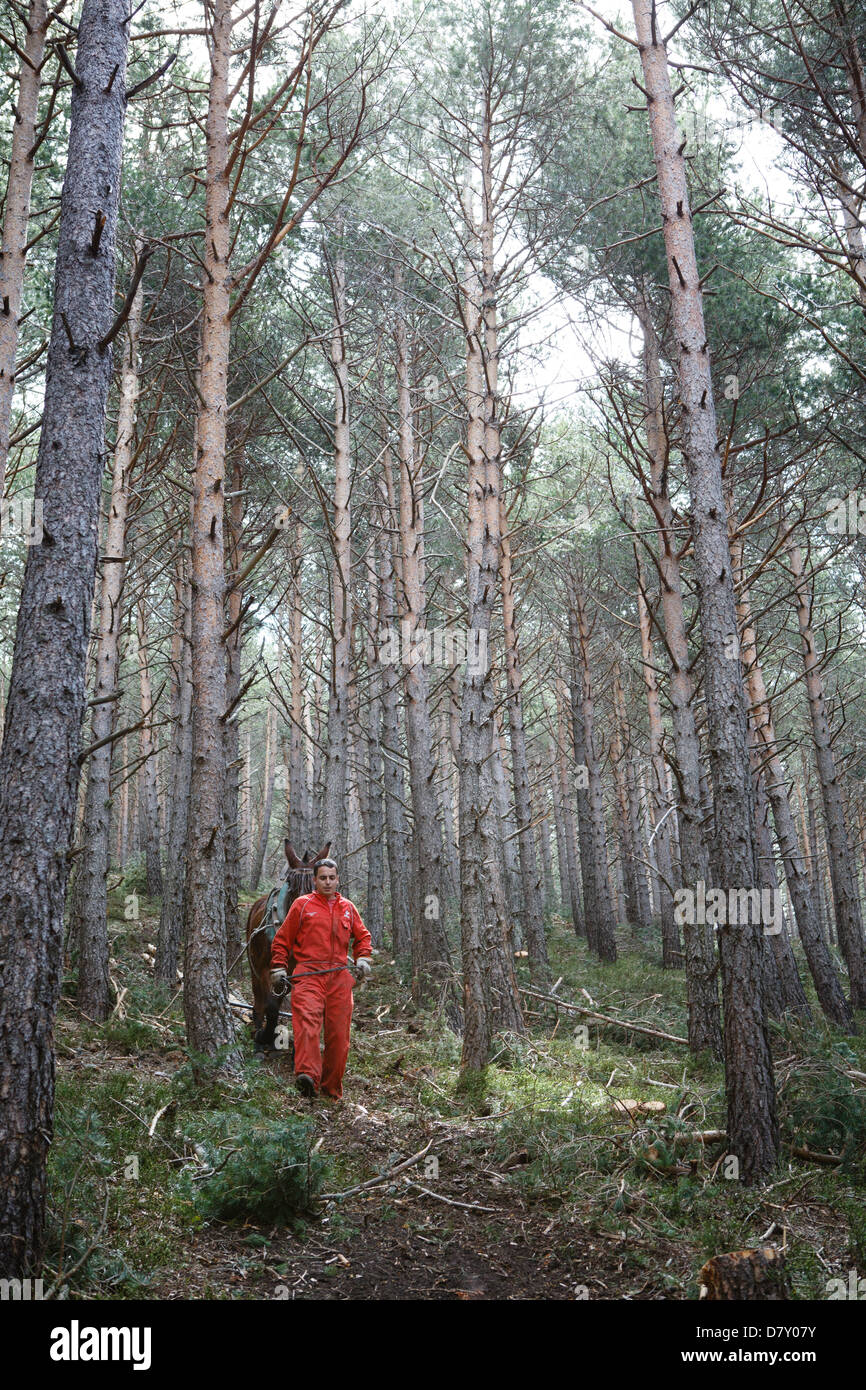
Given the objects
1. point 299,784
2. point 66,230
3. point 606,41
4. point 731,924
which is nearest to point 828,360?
point 606,41

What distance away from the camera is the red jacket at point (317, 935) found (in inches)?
297

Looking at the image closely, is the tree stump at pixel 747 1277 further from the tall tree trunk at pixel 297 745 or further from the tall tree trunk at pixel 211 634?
the tall tree trunk at pixel 297 745

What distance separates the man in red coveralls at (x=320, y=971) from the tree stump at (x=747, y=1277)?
13.1 ft

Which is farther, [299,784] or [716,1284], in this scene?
[299,784]

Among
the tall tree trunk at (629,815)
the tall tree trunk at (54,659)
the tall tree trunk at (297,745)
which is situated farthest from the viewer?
the tall tree trunk at (629,815)

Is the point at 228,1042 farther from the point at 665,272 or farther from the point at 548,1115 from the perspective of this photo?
the point at 665,272

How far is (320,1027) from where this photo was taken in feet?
24.0

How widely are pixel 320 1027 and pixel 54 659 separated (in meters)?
4.48

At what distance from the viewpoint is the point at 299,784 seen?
21391mm

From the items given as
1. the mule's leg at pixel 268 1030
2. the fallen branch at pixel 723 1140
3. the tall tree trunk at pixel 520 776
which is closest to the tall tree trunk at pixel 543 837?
the tall tree trunk at pixel 520 776

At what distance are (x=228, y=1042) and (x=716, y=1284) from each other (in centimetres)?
401

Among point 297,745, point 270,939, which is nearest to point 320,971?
point 270,939

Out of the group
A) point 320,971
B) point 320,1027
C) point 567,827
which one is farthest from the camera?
point 567,827

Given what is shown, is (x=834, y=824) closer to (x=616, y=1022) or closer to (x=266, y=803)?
(x=616, y=1022)
